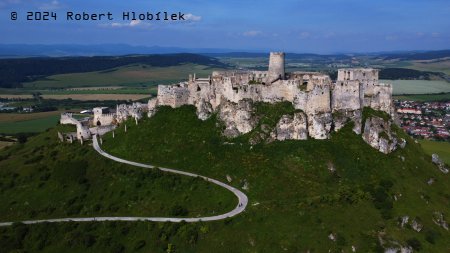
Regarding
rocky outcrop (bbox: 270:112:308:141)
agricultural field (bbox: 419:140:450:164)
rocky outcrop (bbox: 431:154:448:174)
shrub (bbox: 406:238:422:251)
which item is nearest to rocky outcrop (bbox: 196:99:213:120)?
rocky outcrop (bbox: 270:112:308:141)

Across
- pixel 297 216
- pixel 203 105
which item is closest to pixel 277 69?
pixel 203 105

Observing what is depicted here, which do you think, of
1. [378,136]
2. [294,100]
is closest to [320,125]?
[294,100]

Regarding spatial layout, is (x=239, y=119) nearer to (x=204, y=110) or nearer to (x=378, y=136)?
(x=204, y=110)

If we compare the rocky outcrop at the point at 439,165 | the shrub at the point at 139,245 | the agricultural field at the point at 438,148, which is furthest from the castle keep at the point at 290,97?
the agricultural field at the point at 438,148

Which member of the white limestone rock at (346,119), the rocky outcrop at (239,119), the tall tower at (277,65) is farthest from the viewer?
the tall tower at (277,65)

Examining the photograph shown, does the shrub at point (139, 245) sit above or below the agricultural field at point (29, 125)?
below

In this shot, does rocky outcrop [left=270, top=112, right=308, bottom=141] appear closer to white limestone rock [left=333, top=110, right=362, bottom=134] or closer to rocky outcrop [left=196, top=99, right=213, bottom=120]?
white limestone rock [left=333, top=110, right=362, bottom=134]

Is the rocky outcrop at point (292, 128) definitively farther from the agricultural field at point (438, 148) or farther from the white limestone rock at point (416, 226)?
the agricultural field at point (438, 148)
